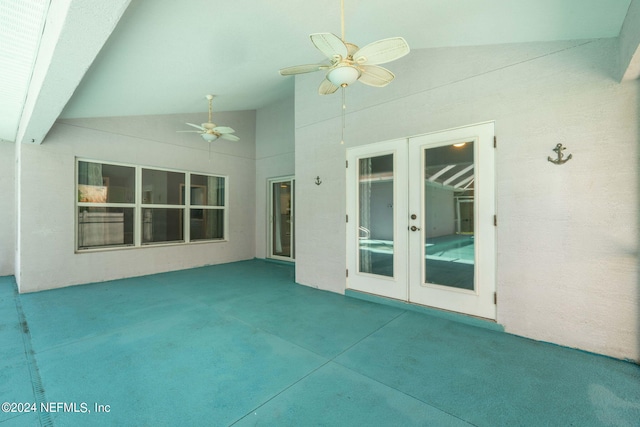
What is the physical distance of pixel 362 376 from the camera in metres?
2.20

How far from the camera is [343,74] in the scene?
7.51ft

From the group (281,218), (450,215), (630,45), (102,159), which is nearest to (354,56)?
(630,45)

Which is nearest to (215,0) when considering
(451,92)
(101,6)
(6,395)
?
(101,6)

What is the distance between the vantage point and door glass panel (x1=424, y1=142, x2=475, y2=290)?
327 centimetres

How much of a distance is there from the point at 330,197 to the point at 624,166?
330 centimetres

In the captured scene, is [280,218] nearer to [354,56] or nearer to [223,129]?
[223,129]

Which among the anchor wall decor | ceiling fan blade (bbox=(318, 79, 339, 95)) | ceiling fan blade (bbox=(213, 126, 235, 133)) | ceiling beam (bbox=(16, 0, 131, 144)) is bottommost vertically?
the anchor wall decor

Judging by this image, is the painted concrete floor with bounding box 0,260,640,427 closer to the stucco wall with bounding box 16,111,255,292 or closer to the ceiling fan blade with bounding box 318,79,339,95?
the stucco wall with bounding box 16,111,255,292

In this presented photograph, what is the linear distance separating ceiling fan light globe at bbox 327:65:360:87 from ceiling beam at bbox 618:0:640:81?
1.97 meters

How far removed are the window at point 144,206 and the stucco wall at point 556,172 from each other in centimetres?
513

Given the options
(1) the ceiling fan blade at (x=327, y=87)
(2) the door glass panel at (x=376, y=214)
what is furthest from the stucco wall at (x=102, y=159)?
(1) the ceiling fan blade at (x=327, y=87)

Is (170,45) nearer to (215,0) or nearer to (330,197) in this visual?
(215,0)

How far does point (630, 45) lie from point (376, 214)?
2823 mm

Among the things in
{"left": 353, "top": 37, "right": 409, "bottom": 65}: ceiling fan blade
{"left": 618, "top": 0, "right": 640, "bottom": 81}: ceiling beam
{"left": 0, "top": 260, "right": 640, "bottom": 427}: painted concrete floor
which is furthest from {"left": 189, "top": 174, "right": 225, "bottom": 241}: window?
{"left": 618, "top": 0, "right": 640, "bottom": 81}: ceiling beam
